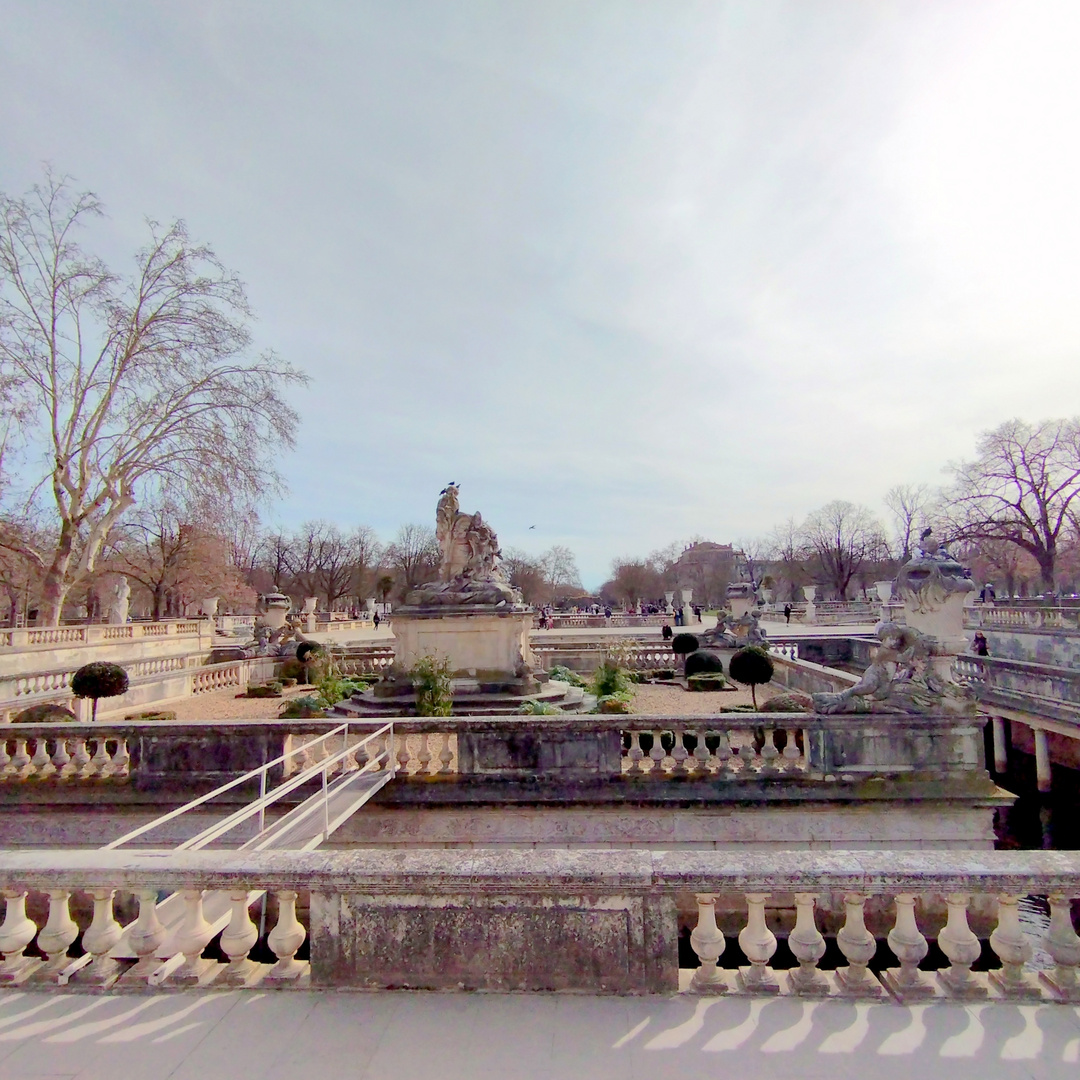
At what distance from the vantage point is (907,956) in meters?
3.08

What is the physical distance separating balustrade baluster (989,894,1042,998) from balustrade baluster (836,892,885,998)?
54 centimetres

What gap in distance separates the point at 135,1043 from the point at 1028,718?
55.1 ft

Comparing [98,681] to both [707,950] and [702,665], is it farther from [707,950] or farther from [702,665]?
[702,665]

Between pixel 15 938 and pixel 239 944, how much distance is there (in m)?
1.12

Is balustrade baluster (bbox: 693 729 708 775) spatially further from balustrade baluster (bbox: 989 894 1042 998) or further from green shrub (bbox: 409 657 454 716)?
green shrub (bbox: 409 657 454 716)

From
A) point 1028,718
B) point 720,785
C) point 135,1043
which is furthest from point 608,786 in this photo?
point 1028,718

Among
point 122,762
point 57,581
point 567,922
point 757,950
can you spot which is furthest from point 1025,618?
point 57,581

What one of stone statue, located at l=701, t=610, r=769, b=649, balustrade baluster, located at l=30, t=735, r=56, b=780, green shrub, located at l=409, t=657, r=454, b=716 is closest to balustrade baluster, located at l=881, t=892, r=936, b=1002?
green shrub, located at l=409, t=657, r=454, b=716

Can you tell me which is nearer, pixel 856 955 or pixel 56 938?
pixel 856 955

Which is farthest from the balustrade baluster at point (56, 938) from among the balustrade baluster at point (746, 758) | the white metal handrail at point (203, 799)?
the balustrade baluster at point (746, 758)

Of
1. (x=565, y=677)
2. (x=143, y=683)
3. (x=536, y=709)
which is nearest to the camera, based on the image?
(x=536, y=709)

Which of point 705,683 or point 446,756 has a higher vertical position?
point 446,756

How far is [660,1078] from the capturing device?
2510mm

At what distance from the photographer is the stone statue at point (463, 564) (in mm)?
12664
